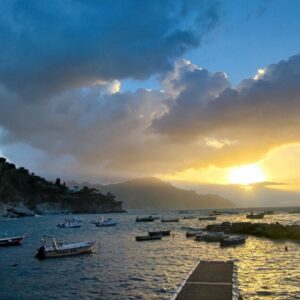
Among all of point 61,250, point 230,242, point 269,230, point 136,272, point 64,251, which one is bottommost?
point 136,272

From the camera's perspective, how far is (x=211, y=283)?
104 ft

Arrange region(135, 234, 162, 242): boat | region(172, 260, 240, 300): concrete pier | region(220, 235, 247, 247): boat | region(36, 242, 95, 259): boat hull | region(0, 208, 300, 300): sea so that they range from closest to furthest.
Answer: region(172, 260, 240, 300): concrete pier → region(0, 208, 300, 300): sea → region(36, 242, 95, 259): boat hull → region(220, 235, 247, 247): boat → region(135, 234, 162, 242): boat

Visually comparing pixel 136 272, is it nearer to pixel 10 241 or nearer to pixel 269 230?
pixel 10 241

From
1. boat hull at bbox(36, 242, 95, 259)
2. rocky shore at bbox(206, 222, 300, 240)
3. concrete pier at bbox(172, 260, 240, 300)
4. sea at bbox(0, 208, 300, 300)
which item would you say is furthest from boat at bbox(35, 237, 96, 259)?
rocky shore at bbox(206, 222, 300, 240)

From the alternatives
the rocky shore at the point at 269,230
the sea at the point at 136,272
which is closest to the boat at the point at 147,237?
the sea at the point at 136,272

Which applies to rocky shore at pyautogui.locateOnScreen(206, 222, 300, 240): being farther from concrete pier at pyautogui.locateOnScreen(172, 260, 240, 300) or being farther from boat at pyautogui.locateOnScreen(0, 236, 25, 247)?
concrete pier at pyautogui.locateOnScreen(172, 260, 240, 300)

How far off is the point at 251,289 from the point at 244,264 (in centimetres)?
1498

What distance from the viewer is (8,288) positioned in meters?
40.6

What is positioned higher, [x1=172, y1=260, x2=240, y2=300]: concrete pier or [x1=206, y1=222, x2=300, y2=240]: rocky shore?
[x1=206, y1=222, x2=300, y2=240]: rocky shore

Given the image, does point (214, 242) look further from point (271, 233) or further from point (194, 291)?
point (194, 291)

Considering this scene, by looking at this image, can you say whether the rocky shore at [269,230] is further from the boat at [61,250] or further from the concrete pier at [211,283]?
the concrete pier at [211,283]

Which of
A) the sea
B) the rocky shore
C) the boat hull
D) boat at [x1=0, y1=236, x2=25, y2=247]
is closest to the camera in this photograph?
the sea

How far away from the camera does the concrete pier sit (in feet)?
91.1

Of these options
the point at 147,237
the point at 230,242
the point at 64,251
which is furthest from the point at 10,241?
the point at 230,242
